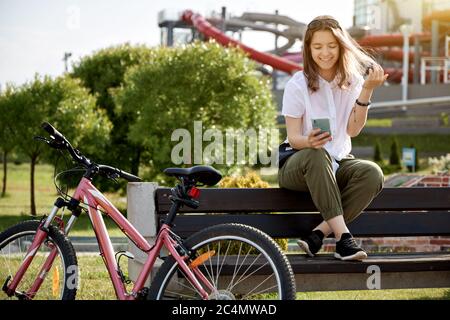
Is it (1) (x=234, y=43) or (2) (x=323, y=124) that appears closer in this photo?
(2) (x=323, y=124)

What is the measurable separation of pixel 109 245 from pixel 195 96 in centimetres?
1492

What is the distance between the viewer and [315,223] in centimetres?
483

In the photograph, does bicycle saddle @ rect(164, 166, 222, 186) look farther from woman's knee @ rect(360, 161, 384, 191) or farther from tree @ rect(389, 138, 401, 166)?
tree @ rect(389, 138, 401, 166)

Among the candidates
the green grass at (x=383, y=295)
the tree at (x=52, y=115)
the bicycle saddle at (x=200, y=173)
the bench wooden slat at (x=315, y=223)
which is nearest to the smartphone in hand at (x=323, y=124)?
the bench wooden slat at (x=315, y=223)

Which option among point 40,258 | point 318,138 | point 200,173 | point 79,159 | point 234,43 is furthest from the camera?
point 234,43

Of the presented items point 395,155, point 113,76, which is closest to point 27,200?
point 113,76

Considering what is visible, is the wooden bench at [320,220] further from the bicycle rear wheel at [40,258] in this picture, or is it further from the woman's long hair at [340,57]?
the woman's long hair at [340,57]

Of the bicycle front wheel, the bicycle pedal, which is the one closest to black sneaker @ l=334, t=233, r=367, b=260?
the bicycle front wheel

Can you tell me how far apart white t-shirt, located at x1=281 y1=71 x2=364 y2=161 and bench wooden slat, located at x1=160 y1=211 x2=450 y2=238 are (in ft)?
1.34

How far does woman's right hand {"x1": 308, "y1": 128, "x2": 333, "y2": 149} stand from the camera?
14.5 feet

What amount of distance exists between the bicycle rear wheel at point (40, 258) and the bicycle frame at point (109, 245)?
32 millimetres

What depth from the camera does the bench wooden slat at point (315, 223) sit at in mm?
4691

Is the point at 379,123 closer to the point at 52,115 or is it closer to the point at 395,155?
the point at 395,155

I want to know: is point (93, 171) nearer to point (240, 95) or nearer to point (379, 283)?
point (379, 283)
